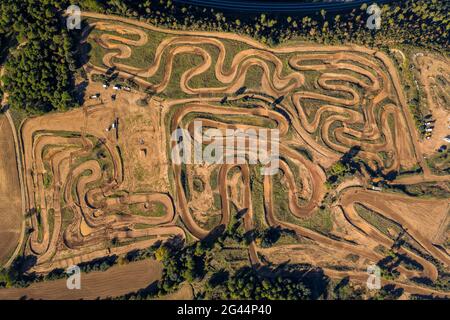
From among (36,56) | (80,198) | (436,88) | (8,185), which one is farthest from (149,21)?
(436,88)

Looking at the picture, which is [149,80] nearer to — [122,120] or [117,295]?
[122,120]

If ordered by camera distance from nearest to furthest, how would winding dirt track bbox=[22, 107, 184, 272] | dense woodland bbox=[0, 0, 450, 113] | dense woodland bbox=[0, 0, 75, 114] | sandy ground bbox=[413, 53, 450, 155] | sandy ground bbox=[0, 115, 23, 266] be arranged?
1. dense woodland bbox=[0, 0, 75, 114]
2. dense woodland bbox=[0, 0, 450, 113]
3. winding dirt track bbox=[22, 107, 184, 272]
4. sandy ground bbox=[0, 115, 23, 266]
5. sandy ground bbox=[413, 53, 450, 155]

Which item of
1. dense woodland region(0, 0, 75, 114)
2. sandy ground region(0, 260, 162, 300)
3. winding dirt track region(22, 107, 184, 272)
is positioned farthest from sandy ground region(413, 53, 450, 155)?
dense woodland region(0, 0, 75, 114)

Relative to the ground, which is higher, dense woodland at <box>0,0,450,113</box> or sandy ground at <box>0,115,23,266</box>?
dense woodland at <box>0,0,450,113</box>

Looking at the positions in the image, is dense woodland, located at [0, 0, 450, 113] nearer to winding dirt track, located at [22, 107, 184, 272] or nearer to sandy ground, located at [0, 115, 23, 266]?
winding dirt track, located at [22, 107, 184, 272]

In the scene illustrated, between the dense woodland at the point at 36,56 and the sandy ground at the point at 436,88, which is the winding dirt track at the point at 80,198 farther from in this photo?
the sandy ground at the point at 436,88

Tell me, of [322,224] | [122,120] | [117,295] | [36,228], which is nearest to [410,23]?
[322,224]

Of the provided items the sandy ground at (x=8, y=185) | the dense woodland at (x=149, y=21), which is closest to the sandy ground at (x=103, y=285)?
the sandy ground at (x=8, y=185)
